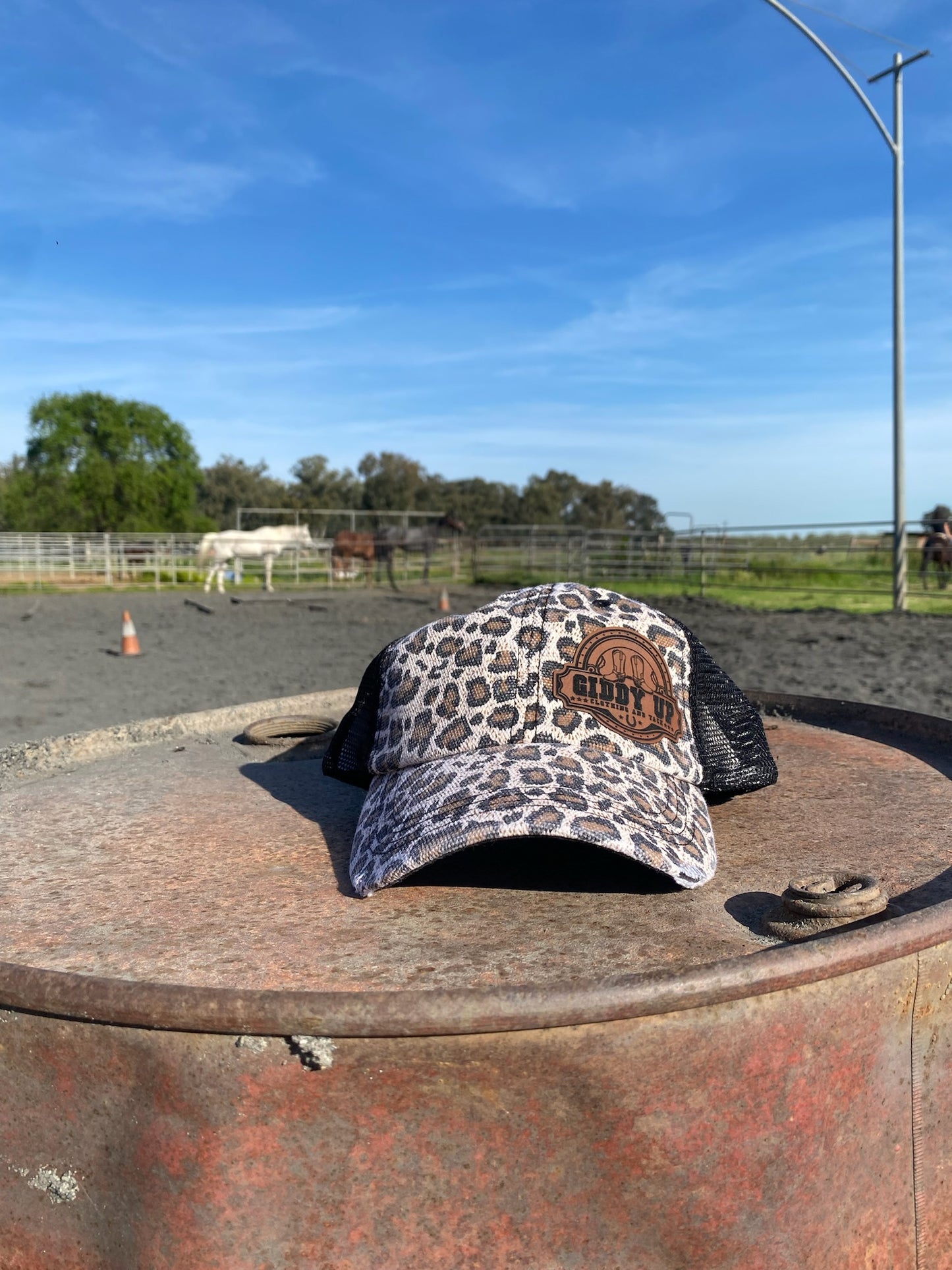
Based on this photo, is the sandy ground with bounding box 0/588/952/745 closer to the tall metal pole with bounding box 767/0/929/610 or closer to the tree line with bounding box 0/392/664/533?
the tall metal pole with bounding box 767/0/929/610

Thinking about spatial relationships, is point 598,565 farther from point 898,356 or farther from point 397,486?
point 397,486

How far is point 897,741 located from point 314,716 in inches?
64.8

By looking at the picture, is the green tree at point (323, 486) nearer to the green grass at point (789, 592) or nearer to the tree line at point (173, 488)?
the tree line at point (173, 488)

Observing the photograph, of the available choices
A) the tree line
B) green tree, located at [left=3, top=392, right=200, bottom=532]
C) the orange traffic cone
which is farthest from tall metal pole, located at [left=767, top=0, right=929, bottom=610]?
green tree, located at [left=3, top=392, right=200, bottom=532]

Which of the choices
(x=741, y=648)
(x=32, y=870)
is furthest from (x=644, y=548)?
(x=32, y=870)

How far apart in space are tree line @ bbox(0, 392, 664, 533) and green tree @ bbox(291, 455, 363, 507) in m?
0.06

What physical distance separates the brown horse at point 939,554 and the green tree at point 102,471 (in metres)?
33.0

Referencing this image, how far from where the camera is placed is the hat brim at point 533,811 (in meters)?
1.37

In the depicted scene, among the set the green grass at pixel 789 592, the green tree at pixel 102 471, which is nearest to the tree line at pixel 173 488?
the green tree at pixel 102 471

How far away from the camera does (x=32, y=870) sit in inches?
67.9

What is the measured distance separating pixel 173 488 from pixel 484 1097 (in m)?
45.4

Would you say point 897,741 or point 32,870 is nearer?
point 32,870

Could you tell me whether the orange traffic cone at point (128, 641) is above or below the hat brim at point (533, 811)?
below

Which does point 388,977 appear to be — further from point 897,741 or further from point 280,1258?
point 897,741
